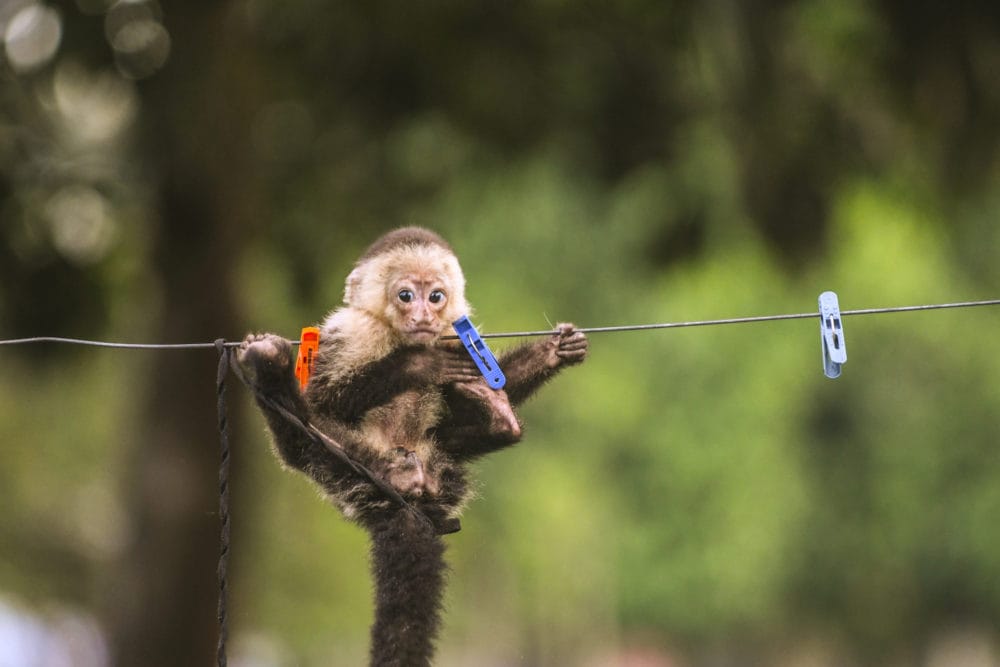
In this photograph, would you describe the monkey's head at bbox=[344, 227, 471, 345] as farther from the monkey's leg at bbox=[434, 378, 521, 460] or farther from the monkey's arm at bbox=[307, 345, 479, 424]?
the monkey's leg at bbox=[434, 378, 521, 460]

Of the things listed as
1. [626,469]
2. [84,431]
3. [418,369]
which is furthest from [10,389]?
[418,369]

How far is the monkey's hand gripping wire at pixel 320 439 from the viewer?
3.38 meters

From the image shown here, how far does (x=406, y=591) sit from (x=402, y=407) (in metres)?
0.54

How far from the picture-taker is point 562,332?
384cm

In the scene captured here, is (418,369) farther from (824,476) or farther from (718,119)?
(824,476)

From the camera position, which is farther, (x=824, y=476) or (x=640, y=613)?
→ (x=640, y=613)

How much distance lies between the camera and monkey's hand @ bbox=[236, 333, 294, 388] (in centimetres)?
336

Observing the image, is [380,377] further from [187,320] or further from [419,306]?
[187,320]

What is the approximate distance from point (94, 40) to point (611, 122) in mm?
3728

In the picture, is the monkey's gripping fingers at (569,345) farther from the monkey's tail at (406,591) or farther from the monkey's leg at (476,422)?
the monkey's tail at (406,591)

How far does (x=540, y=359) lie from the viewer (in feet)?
12.7

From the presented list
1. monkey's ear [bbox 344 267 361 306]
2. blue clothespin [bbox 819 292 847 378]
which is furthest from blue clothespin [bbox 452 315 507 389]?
blue clothespin [bbox 819 292 847 378]

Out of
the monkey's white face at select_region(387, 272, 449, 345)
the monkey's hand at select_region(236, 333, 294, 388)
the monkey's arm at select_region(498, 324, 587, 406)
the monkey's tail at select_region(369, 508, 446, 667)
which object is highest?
the monkey's white face at select_region(387, 272, 449, 345)

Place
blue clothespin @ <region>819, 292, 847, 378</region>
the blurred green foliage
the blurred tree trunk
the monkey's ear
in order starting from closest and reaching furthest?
blue clothespin @ <region>819, 292, 847, 378</region> → the monkey's ear → the blurred green foliage → the blurred tree trunk
